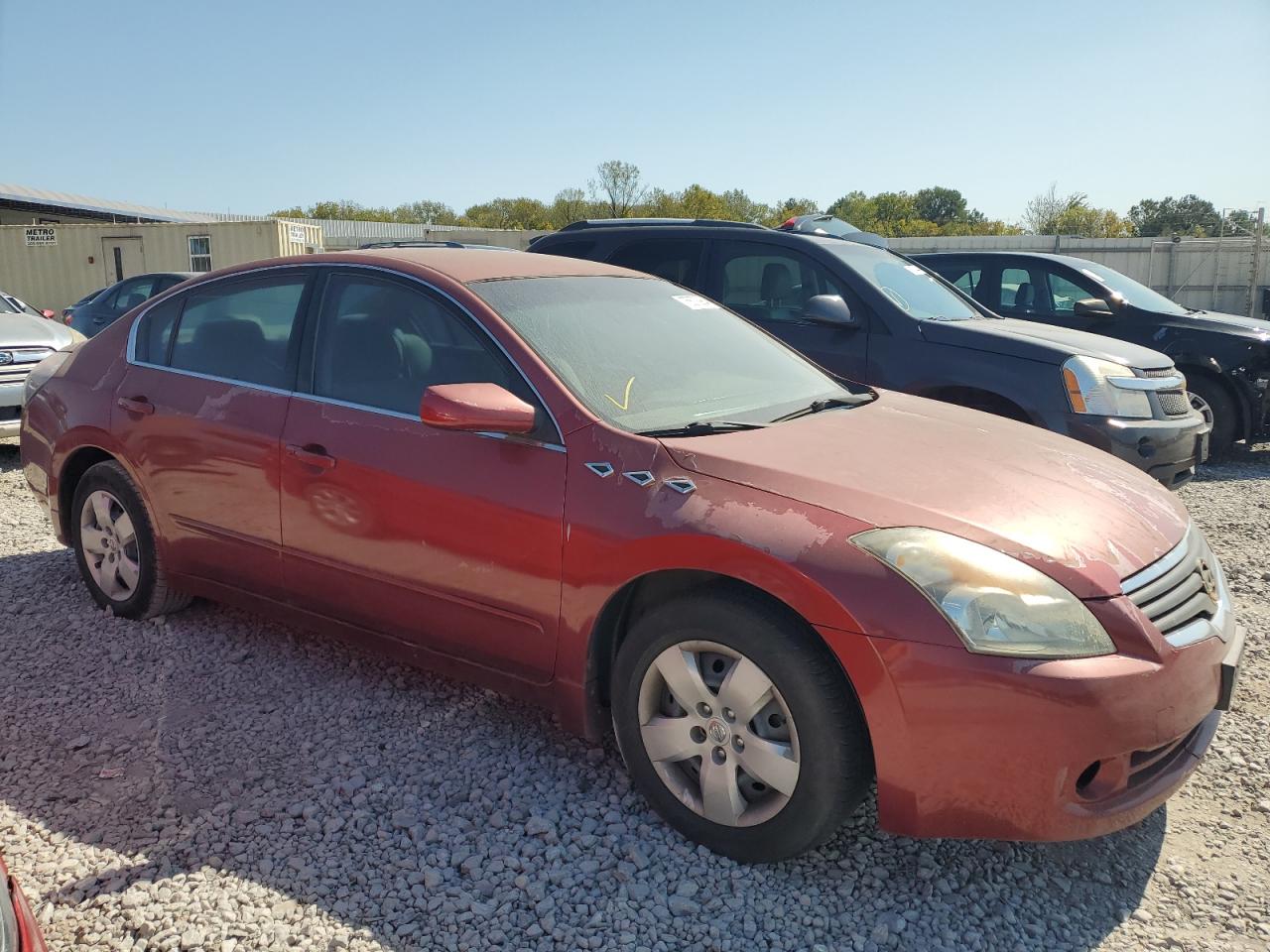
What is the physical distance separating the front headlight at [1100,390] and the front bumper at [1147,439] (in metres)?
0.06

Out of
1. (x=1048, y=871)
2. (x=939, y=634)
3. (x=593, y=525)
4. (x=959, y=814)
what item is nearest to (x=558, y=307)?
(x=593, y=525)

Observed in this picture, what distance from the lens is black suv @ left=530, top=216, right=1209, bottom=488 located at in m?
5.55

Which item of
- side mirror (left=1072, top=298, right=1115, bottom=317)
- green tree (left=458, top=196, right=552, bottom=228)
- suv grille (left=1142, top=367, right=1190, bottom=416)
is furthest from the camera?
green tree (left=458, top=196, right=552, bottom=228)

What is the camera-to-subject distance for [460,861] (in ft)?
8.75

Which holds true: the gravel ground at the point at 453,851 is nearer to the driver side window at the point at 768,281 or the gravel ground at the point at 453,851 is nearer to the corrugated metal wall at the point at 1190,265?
the driver side window at the point at 768,281

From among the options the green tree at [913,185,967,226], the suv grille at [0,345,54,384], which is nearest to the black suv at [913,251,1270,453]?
the suv grille at [0,345,54,384]

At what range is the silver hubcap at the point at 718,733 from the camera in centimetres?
250

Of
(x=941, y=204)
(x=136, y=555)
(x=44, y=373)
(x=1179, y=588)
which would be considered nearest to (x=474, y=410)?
(x=1179, y=588)

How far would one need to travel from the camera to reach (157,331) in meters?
4.17

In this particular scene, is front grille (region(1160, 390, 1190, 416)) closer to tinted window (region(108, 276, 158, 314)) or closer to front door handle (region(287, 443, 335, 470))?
front door handle (region(287, 443, 335, 470))

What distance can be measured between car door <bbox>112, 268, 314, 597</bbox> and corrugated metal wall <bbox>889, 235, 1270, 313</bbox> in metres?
19.8

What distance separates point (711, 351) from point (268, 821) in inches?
81.6

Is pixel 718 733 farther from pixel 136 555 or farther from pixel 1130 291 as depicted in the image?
pixel 1130 291

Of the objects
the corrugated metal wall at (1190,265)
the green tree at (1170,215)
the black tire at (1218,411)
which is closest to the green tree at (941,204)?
the green tree at (1170,215)
